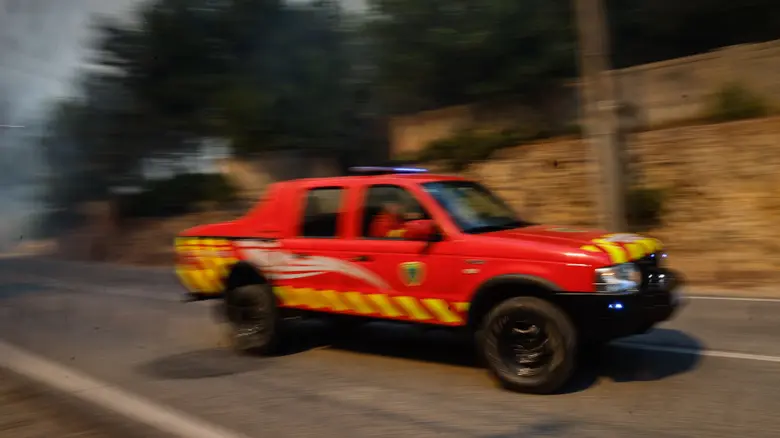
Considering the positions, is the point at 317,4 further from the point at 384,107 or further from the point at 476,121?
the point at 476,121

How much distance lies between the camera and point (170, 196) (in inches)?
1115

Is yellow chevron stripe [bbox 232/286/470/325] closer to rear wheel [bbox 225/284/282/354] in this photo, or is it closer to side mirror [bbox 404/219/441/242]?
rear wheel [bbox 225/284/282/354]

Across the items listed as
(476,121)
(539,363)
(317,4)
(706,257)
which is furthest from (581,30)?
(317,4)

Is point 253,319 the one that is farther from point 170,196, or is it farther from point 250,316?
point 170,196

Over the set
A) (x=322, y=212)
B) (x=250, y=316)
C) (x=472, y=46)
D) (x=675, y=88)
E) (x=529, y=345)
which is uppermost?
(x=472, y=46)

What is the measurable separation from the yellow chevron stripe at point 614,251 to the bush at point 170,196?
23.3 meters

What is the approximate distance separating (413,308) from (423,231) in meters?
0.73

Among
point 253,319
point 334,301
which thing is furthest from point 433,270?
point 253,319

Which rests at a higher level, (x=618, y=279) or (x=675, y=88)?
(x=675, y=88)

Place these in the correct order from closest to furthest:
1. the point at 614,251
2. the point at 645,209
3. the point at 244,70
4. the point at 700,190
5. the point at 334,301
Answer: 1. the point at 614,251
2. the point at 334,301
3. the point at 700,190
4. the point at 645,209
5. the point at 244,70

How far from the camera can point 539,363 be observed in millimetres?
6070

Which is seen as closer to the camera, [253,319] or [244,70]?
[253,319]

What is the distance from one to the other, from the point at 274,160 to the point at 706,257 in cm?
1672

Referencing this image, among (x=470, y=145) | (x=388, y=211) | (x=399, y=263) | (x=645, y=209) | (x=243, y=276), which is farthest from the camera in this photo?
(x=470, y=145)
